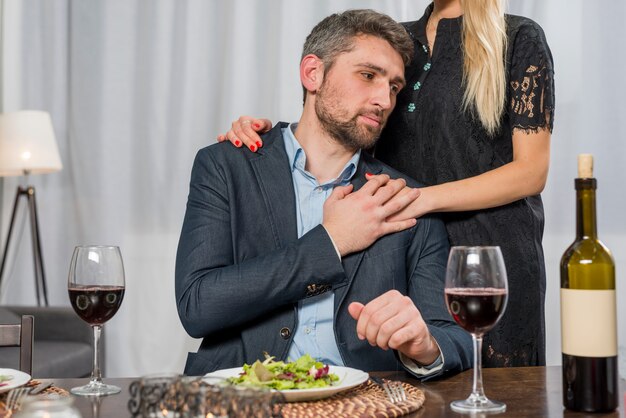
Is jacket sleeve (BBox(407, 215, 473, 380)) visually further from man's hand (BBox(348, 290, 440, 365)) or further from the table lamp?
the table lamp

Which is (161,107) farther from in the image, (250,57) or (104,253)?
(104,253)

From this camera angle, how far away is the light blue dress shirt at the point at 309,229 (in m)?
1.82

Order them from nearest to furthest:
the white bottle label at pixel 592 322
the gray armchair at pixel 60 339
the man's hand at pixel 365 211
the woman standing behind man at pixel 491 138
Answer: the white bottle label at pixel 592 322 < the man's hand at pixel 365 211 < the woman standing behind man at pixel 491 138 < the gray armchair at pixel 60 339

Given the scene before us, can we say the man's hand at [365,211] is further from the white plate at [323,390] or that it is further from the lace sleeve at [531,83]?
the white plate at [323,390]

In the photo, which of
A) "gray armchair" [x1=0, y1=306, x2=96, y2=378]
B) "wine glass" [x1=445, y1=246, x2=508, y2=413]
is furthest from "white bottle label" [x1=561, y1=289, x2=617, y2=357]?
"gray armchair" [x1=0, y1=306, x2=96, y2=378]

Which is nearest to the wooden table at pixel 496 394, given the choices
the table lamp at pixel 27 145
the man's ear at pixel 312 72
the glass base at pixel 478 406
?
the glass base at pixel 478 406

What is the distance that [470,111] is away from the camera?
210 cm

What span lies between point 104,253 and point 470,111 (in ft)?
3.45

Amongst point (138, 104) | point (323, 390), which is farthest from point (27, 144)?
point (323, 390)

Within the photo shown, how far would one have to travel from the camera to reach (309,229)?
196 centimetres

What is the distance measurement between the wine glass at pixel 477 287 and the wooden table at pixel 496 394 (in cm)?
5

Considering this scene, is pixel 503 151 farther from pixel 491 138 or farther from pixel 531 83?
pixel 531 83

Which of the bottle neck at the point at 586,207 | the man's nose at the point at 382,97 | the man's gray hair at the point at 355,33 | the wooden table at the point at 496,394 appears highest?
the man's gray hair at the point at 355,33

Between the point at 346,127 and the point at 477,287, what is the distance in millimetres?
920
